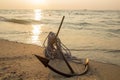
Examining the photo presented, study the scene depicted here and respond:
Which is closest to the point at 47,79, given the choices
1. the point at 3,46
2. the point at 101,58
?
the point at 101,58

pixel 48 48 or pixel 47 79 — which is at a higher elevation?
pixel 48 48

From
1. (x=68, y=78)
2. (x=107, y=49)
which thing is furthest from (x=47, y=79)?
(x=107, y=49)

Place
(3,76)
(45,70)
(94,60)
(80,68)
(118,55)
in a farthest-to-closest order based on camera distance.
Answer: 1. (118,55)
2. (94,60)
3. (80,68)
4. (45,70)
5. (3,76)

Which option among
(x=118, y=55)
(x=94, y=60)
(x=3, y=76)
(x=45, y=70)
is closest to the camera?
(x=3, y=76)

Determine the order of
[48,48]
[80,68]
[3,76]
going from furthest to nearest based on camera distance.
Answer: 1. [48,48]
2. [80,68]
3. [3,76]

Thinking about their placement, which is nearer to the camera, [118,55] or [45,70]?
[45,70]

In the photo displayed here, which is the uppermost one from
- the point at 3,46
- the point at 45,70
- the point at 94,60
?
the point at 3,46

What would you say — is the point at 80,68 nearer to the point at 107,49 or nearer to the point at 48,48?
the point at 48,48

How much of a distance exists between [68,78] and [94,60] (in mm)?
3537

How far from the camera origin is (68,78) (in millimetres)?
7488

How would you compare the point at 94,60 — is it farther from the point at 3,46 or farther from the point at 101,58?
the point at 3,46

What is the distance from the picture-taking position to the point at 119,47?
45.0 feet

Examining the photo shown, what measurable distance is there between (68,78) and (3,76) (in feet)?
6.86

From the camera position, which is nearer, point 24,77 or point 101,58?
point 24,77
